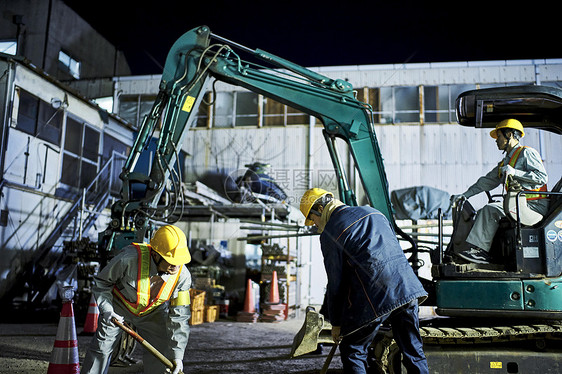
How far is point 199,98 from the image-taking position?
7.57 m

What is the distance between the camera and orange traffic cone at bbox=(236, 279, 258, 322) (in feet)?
39.4

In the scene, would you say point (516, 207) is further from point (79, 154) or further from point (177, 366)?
point (79, 154)

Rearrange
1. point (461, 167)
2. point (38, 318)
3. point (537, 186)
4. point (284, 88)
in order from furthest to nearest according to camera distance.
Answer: point (461, 167) < point (38, 318) < point (284, 88) < point (537, 186)

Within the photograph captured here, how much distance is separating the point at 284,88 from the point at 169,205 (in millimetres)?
2493

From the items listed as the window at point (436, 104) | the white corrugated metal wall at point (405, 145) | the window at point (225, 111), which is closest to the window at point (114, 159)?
the white corrugated metal wall at point (405, 145)

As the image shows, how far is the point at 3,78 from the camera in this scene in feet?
40.4

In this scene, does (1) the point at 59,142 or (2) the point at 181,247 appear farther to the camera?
(1) the point at 59,142

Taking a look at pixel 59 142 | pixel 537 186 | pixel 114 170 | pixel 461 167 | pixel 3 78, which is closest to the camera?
pixel 537 186

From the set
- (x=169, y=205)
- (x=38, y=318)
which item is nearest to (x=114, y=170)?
(x=38, y=318)

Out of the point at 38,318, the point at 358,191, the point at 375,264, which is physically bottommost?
the point at 38,318

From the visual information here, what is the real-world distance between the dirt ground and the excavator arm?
2034mm

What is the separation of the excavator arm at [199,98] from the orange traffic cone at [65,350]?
205cm

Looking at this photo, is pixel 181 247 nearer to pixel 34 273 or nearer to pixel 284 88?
pixel 284 88

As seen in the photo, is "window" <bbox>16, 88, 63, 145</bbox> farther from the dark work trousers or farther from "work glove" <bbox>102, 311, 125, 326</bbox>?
the dark work trousers
